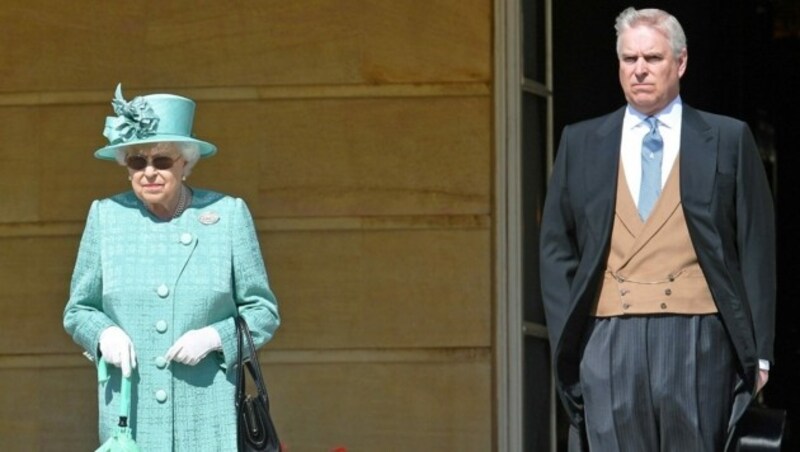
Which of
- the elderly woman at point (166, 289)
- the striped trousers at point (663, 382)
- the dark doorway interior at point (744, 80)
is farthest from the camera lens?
the dark doorway interior at point (744, 80)

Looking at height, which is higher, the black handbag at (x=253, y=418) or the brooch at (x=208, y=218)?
the brooch at (x=208, y=218)

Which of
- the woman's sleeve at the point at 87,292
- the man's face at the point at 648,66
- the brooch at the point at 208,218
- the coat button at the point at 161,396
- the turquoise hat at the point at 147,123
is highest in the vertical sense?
the man's face at the point at 648,66

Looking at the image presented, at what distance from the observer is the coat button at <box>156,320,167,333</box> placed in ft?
25.1

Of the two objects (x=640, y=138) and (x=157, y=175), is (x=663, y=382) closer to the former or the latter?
(x=640, y=138)

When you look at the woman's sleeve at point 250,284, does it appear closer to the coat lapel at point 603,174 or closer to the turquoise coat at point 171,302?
the turquoise coat at point 171,302

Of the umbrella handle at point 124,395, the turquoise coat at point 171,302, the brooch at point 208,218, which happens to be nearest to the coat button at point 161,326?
the turquoise coat at point 171,302

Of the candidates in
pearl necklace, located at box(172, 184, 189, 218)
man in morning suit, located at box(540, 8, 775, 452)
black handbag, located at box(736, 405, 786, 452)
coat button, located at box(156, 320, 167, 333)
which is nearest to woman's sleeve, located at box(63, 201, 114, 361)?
coat button, located at box(156, 320, 167, 333)

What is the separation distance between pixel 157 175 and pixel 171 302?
0.43 metres

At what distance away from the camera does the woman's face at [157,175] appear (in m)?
7.73

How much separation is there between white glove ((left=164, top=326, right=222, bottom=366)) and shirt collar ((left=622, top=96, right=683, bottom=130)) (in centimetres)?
152

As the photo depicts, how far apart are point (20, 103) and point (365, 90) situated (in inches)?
61.3

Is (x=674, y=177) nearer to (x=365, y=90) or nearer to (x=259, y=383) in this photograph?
(x=259, y=383)

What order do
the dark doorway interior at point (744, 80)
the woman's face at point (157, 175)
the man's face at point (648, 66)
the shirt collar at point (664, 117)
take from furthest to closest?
the dark doorway interior at point (744, 80)
the woman's face at point (157, 175)
the shirt collar at point (664, 117)
the man's face at point (648, 66)

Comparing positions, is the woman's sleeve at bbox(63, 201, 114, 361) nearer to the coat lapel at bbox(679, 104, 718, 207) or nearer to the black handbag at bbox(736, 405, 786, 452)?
the coat lapel at bbox(679, 104, 718, 207)
